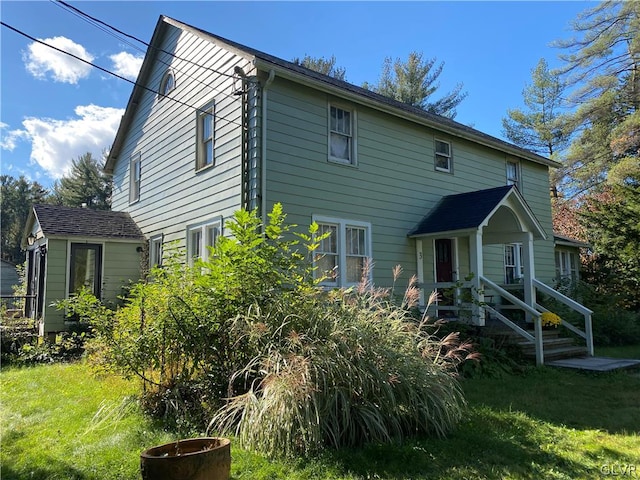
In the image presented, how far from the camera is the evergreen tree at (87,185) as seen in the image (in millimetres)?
41906

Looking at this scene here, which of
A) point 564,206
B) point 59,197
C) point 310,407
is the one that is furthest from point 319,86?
point 59,197

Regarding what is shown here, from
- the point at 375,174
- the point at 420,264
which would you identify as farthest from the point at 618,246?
the point at 375,174

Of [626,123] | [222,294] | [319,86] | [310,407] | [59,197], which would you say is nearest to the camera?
[310,407]

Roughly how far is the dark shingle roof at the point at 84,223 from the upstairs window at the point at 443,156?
838 cm

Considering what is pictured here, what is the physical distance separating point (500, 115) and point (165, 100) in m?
25.9

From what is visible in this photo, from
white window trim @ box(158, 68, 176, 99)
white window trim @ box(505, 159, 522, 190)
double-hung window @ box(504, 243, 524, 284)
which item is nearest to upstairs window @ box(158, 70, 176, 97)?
white window trim @ box(158, 68, 176, 99)

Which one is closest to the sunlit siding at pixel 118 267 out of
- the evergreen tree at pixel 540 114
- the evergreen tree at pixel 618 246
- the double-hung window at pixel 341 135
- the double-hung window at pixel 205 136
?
the double-hung window at pixel 205 136

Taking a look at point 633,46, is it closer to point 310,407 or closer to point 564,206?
point 564,206

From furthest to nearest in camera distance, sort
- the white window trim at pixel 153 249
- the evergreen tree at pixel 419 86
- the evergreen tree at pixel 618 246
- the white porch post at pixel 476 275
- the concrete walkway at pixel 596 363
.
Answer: the evergreen tree at pixel 419 86 < the evergreen tree at pixel 618 246 < the white window trim at pixel 153 249 < the white porch post at pixel 476 275 < the concrete walkway at pixel 596 363

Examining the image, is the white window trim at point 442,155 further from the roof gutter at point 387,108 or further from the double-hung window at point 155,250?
the double-hung window at point 155,250

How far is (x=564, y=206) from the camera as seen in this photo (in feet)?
83.1

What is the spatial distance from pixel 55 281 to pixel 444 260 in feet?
32.4

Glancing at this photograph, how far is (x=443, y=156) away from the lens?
12.4 m

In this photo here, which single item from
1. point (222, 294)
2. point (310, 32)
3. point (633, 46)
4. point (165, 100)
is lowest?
point (222, 294)
